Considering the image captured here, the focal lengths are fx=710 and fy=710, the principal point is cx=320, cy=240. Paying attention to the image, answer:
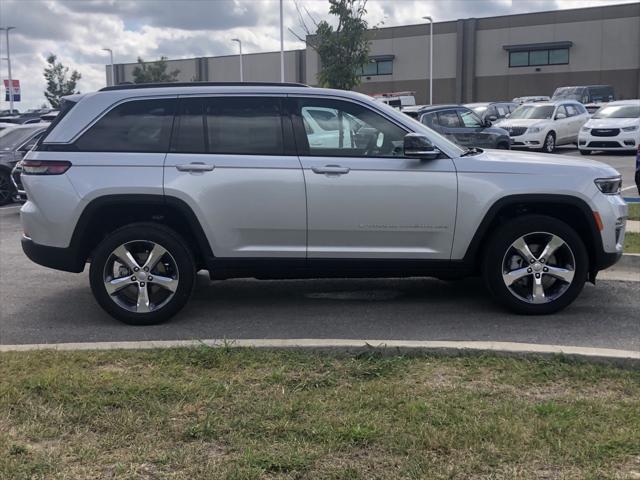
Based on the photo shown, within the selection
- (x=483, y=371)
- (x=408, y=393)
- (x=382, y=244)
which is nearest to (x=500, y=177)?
(x=382, y=244)

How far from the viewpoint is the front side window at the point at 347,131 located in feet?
18.6

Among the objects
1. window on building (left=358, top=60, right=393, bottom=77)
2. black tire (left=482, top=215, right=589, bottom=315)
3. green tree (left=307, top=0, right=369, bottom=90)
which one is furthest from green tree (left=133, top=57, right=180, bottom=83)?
black tire (left=482, top=215, right=589, bottom=315)

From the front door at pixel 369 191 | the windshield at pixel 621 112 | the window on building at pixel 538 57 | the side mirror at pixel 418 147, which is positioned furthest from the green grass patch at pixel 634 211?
the window on building at pixel 538 57

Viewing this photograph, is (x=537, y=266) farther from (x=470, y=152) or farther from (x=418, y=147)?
(x=418, y=147)

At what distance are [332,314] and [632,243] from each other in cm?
426

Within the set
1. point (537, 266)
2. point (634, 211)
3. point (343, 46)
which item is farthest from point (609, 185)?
point (343, 46)

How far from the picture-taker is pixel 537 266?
18.7ft

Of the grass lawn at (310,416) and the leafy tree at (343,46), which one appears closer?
the grass lawn at (310,416)

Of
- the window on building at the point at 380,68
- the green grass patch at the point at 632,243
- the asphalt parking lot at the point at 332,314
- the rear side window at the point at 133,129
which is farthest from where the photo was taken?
the window on building at the point at 380,68

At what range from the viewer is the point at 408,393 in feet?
12.9

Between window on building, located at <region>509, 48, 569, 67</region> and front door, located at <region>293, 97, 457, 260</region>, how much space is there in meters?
48.4

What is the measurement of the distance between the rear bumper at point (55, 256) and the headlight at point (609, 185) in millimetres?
4212

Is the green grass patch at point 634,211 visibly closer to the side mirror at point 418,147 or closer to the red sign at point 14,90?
the side mirror at point 418,147

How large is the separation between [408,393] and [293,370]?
0.77 metres
